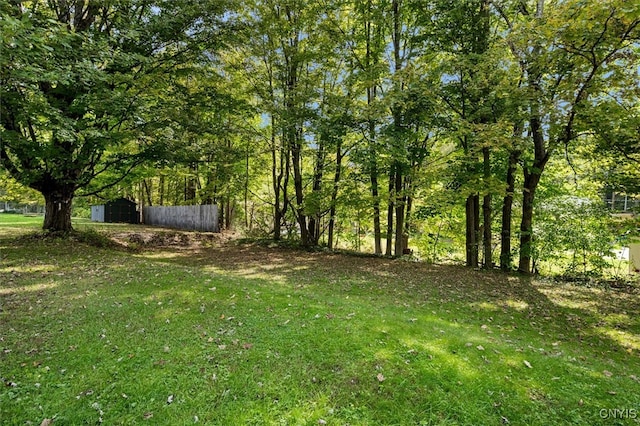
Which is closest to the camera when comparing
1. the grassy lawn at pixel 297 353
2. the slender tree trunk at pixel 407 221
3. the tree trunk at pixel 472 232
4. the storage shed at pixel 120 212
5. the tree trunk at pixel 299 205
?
the grassy lawn at pixel 297 353

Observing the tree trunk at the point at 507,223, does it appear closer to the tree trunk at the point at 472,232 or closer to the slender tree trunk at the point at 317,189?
the tree trunk at the point at 472,232

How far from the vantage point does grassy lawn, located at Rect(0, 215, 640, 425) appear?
8.80ft

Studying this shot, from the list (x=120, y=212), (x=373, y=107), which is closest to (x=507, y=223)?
(x=373, y=107)

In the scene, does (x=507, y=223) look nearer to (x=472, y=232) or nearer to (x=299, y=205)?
(x=472, y=232)

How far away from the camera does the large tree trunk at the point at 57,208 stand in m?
9.34

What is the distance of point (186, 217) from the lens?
1802cm

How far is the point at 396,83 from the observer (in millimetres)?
9469

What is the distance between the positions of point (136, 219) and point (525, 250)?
23453 millimetres

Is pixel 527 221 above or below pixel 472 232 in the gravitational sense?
above

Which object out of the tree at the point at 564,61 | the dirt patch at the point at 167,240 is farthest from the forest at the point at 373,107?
the dirt patch at the point at 167,240

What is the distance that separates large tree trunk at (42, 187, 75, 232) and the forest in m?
0.04

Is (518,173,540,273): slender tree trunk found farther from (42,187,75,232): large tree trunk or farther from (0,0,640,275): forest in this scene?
(42,187,75,232): large tree trunk

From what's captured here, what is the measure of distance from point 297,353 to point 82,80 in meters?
6.61

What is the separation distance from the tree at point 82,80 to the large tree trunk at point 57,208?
0.08 ft
